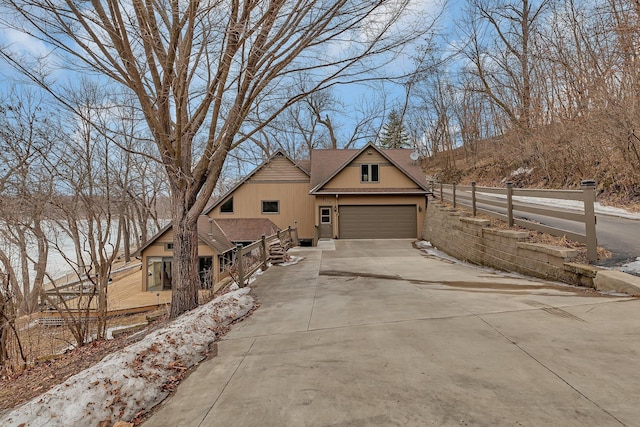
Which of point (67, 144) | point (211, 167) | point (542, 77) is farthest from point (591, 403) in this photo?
point (542, 77)

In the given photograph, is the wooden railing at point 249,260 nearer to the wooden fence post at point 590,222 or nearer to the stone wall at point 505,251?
the stone wall at point 505,251

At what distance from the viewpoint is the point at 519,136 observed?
19.4m

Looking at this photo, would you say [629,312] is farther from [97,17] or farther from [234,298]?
[97,17]

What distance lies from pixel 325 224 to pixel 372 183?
3731mm

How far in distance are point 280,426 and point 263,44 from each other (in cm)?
546

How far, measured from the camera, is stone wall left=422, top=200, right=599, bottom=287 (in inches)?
223

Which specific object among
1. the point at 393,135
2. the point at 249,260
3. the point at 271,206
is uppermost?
the point at 393,135

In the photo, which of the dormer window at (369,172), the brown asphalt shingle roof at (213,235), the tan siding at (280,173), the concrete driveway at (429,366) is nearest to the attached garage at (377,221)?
the dormer window at (369,172)

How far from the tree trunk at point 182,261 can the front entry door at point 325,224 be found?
43.1 feet

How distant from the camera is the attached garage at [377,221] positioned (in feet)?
62.3

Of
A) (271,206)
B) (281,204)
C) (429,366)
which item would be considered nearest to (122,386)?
(429,366)

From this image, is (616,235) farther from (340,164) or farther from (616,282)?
(340,164)

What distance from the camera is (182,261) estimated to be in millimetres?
6055

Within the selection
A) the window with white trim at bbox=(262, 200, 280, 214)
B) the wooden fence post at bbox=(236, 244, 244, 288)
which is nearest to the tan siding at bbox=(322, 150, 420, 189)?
the window with white trim at bbox=(262, 200, 280, 214)
